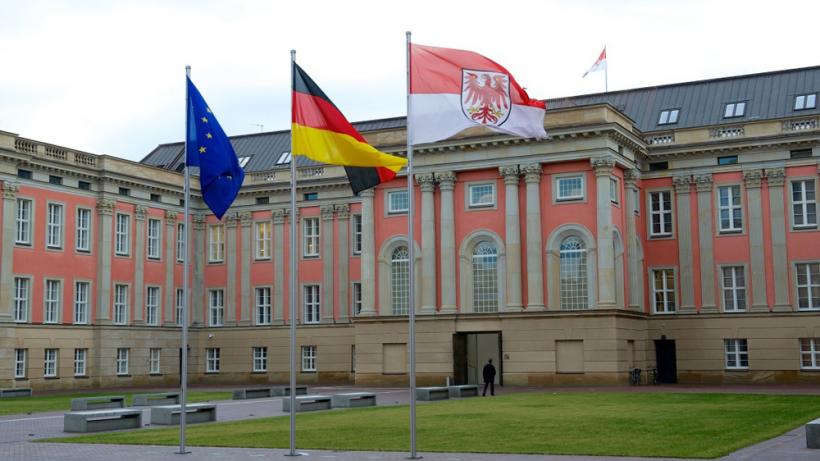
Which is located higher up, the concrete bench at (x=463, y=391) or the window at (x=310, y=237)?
the window at (x=310, y=237)

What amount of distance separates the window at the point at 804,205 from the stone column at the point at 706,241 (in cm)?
457

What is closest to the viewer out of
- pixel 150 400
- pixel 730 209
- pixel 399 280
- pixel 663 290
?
pixel 150 400

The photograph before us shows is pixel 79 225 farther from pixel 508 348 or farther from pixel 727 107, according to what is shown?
pixel 727 107

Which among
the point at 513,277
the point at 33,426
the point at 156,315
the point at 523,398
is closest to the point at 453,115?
the point at 33,426

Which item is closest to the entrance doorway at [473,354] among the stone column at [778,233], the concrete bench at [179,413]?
the stone column at [778,233]

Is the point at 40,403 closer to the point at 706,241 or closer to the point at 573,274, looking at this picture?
the point at 573,274

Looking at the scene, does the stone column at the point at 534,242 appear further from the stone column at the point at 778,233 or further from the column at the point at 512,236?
the stone column at the point at 778,233

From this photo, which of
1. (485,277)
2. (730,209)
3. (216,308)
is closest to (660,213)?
(730,209)

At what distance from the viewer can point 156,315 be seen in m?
68.2

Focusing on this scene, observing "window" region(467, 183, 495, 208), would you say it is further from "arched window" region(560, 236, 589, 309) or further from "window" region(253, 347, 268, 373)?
"window" region(253, 347, 268, 373)

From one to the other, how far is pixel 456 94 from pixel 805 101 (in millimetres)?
42899

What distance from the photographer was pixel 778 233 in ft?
185

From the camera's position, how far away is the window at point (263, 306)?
70.5 metres

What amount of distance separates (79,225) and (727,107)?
40335mm
